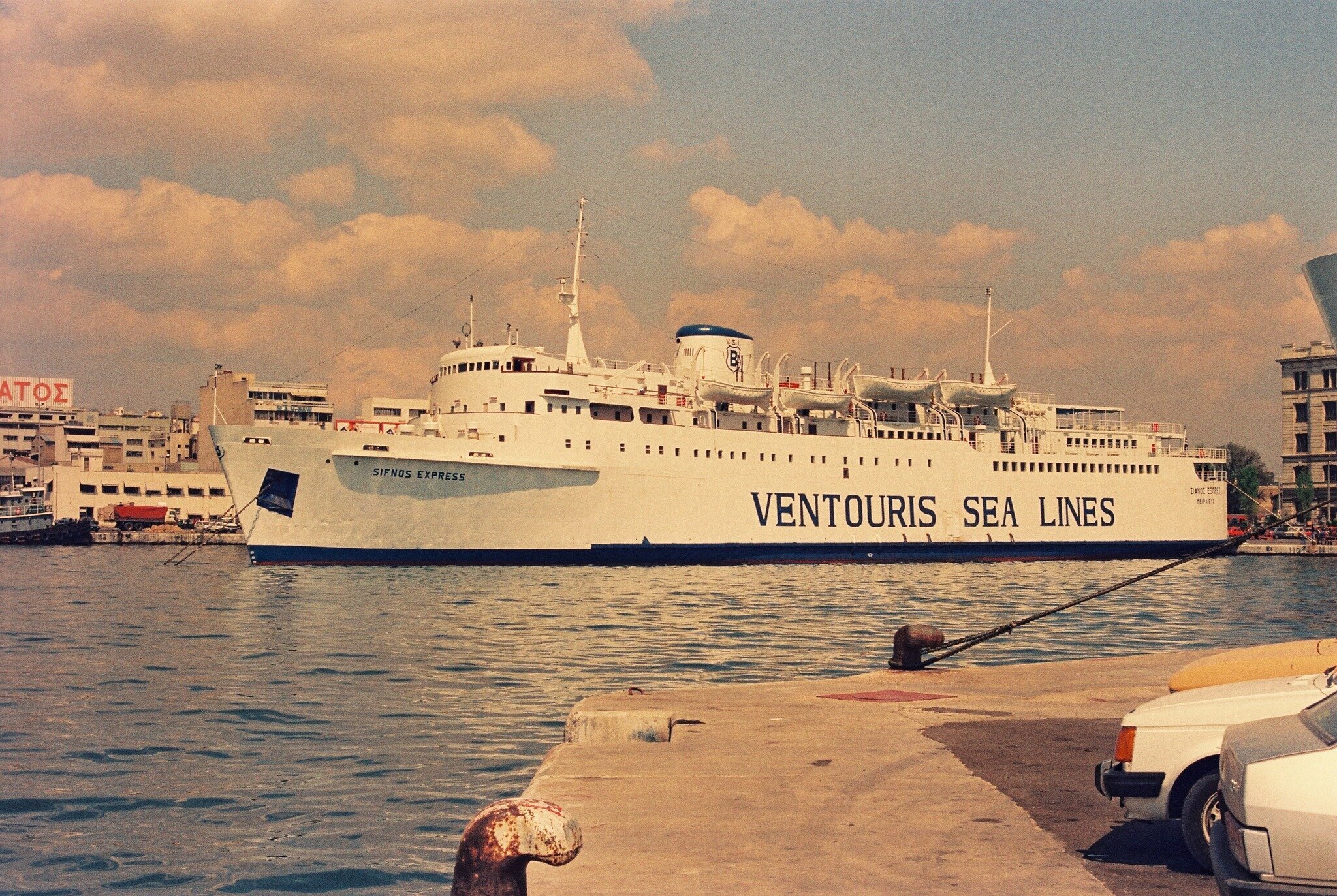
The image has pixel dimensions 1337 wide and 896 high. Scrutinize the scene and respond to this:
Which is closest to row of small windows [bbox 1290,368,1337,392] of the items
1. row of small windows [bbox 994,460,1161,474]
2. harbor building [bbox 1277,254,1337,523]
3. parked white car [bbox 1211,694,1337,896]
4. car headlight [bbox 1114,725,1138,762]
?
harbor building [bbox 1277,254,1337,523]

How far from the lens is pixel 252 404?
110m

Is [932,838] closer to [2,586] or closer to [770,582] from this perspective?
[770,582]

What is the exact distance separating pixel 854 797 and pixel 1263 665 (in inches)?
98.2

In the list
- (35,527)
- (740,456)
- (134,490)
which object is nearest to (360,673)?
(740,456)

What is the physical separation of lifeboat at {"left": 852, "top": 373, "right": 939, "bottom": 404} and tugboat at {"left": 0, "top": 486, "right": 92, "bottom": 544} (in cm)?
5482

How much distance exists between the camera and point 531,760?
445 inches

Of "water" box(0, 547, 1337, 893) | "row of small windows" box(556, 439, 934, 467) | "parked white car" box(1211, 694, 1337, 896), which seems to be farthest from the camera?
"row of small windows" box(556, 439, 934, 467)

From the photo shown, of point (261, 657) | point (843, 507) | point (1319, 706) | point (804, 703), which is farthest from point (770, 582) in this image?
point (1319, 706)

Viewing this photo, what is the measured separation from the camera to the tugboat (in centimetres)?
8119

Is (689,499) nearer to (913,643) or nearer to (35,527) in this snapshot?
(913,643)

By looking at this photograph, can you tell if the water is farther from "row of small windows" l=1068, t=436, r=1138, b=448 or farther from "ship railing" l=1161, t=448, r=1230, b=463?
"ship railing" l=1161, t=448, r=1230, b=463

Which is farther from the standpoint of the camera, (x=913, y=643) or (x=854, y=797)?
(x=913, y=643)

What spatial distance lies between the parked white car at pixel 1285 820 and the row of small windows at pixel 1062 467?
5328 centimetres

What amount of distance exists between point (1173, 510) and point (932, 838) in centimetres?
5923
